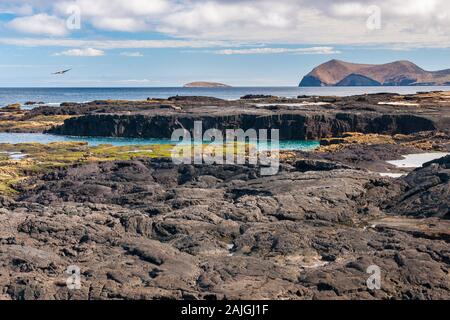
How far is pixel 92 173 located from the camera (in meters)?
48.1

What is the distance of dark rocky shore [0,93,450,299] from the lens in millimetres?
23000

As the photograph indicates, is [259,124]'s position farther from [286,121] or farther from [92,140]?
[92,140]

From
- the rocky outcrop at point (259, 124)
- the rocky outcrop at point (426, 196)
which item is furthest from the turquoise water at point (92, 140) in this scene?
the rocky outcrop at point (426, 196)

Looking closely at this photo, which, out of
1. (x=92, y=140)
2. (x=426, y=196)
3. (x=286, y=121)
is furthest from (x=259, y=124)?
(x=426, y=196)

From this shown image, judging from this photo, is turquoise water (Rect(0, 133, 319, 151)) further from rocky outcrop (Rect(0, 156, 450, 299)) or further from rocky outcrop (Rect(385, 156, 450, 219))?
rocky outcrop (Rect(0, 156, 450, 299))

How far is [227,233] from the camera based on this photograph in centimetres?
2931

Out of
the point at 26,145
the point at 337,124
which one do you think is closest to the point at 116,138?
the point at 26,145

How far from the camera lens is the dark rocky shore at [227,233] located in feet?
75.5

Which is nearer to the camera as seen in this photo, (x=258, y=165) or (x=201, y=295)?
(x=201, y=295)

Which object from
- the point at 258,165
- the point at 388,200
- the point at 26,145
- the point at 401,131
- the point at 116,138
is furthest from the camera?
the point at 116,138

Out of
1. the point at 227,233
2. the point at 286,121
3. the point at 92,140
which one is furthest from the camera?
the point at 92,140

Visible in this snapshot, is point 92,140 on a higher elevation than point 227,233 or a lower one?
lower
